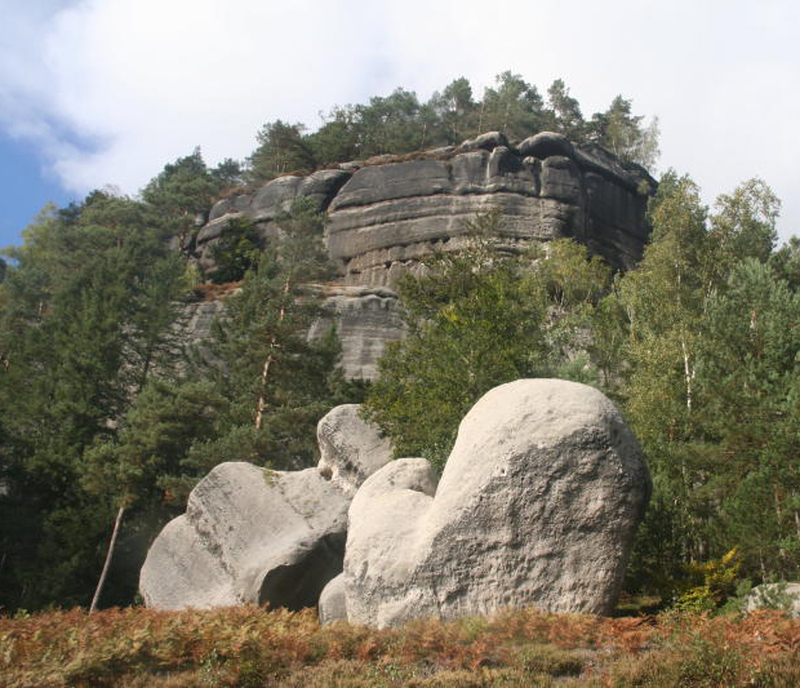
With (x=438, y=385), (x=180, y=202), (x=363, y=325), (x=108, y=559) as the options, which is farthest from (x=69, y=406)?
(x=180, y=202)

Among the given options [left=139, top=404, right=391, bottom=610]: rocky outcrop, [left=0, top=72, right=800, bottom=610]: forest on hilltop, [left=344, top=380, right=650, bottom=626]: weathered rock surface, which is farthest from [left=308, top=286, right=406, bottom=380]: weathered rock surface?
[left=344, top=380, right=650, bottom=626]: weathered rock surface

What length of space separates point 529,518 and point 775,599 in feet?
11.2

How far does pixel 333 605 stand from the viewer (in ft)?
43.7

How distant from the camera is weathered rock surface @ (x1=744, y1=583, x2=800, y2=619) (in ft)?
32.9

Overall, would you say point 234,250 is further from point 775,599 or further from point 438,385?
point 775,599

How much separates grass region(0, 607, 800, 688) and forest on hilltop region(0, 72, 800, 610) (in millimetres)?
3168

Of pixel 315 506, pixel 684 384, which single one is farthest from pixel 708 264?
pixel 315 506

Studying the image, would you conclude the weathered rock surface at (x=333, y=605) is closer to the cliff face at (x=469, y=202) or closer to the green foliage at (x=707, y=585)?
the green foliage at (x=707, y=585)

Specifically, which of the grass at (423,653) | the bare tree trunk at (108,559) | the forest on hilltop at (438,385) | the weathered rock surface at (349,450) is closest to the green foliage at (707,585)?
the forest on hilltop at (438,385)

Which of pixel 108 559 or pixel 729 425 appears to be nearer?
pixel 729 425

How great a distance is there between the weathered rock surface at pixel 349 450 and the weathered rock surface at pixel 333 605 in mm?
5235

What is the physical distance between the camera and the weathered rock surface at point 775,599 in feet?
32.9

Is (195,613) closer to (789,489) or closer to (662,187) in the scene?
(789,489)

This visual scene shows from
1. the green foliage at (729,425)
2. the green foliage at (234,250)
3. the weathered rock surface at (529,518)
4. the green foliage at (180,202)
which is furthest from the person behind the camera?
the green foliage at (180,202)
